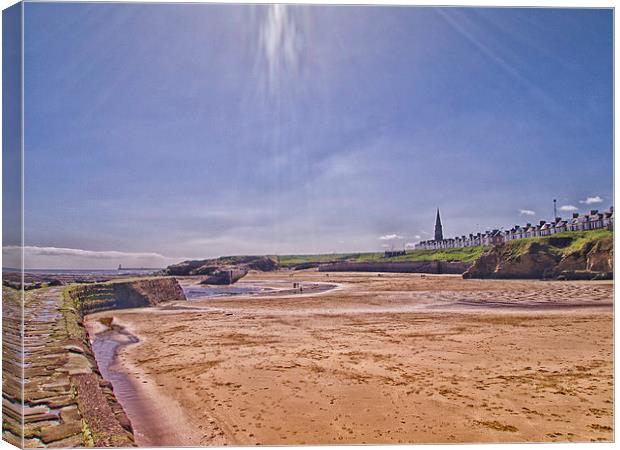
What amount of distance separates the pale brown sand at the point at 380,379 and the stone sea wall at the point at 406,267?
2731 centimetres

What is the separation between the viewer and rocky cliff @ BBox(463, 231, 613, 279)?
789 inches

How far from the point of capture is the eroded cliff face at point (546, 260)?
19.9 metres

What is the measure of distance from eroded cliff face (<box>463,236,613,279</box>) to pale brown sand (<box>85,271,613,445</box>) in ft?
41.9

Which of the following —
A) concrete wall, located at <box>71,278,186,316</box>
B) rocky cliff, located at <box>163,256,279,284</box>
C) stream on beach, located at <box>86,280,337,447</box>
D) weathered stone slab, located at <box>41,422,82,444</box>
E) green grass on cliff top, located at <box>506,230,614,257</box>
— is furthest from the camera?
rocky cliff, located at <box>163,256,279,284</box>

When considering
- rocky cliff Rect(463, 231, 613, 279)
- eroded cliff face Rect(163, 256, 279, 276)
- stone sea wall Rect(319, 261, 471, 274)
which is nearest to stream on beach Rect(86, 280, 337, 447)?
rocky cliff Rect(463, 231, 613, 279)

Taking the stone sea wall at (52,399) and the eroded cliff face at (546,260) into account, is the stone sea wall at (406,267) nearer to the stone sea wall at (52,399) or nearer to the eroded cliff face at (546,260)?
the eroded cliff face at (546,260)

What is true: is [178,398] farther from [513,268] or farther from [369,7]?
[513,268]

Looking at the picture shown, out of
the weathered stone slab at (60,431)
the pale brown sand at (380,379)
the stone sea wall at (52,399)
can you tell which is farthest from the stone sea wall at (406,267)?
the weathered stone slab at (60,431)

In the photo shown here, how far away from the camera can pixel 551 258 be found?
24578mm

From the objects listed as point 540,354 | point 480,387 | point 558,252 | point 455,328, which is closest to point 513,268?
point 558,252

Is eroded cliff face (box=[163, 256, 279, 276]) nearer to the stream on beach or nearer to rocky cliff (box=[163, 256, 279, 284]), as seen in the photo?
rocky cliff (box=[163, 256, 279, 284])

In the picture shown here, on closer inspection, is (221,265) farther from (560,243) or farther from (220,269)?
(560,243)

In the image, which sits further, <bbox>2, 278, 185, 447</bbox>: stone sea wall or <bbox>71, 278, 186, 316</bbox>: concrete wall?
<bbox>71, 278, 186, 316</bbox>: concrete wall

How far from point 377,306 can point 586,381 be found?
814cm
